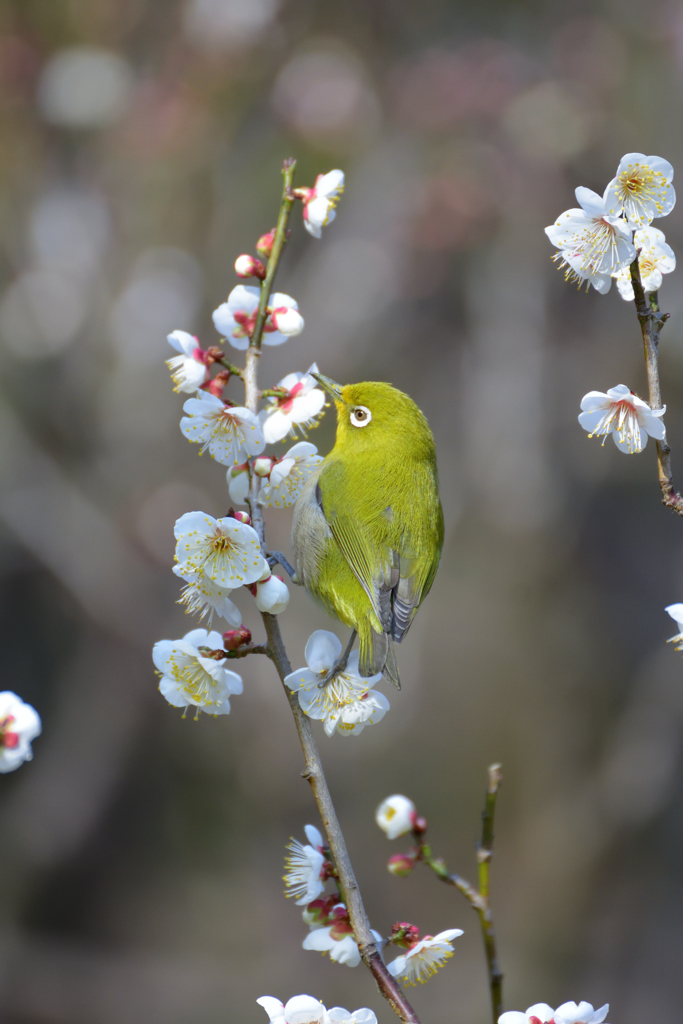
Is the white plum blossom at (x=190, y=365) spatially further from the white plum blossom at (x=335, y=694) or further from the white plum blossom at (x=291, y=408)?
the white plum blossom at (x=335, y=694)

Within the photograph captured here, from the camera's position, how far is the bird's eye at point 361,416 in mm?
2170

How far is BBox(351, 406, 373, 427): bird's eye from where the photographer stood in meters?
2.17

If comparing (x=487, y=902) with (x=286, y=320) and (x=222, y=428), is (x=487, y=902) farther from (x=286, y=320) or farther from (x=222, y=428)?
(x=286, y=320)

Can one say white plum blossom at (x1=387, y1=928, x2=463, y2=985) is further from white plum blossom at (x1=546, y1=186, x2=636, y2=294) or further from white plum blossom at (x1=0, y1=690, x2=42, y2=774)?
white plum blossom at (x1=546, y1=186, x2=636, y2=294)

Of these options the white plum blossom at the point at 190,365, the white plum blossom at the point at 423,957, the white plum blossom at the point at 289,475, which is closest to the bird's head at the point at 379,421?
the white plum blossom at the point at 289,475

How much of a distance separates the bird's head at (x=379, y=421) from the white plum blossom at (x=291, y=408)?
50 centimetres

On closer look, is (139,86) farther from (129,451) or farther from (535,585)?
(535,585)

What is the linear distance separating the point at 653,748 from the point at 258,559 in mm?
4579

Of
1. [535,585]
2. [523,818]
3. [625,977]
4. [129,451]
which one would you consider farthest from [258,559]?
[625,977]

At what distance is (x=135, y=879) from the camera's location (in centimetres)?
581

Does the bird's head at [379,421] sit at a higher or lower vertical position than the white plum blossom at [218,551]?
higher

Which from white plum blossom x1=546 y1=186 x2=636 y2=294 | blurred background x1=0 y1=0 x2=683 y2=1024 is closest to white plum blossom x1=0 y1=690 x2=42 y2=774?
white plum blossom x1=546 y1=186 x2=636 y2=294

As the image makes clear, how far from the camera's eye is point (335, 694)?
1.50m

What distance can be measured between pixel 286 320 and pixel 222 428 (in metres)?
0.24
